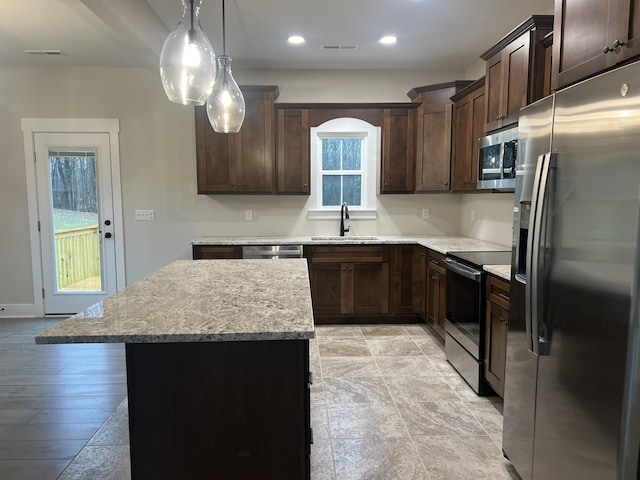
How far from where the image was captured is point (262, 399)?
1476mm

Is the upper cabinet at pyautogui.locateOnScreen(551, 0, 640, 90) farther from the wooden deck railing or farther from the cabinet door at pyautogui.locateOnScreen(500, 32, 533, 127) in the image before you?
the wooden deck railing

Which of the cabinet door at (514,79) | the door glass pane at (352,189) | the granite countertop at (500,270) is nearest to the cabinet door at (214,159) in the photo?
the door glass pane at (352,189)

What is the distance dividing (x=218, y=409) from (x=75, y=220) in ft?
13.6

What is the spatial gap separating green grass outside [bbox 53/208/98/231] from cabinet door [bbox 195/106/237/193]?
4.61 feet

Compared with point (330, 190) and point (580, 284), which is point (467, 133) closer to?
point (330, 190)

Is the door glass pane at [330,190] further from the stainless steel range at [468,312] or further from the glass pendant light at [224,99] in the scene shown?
the glass pendant light at [224,99]

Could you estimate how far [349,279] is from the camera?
4.29 meters

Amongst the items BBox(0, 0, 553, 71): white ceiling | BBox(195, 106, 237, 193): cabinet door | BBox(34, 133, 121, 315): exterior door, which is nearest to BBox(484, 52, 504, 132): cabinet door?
BBox(0, 0, 553, 71): white ceiling

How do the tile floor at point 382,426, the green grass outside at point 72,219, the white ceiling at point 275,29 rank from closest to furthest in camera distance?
1. the tile floor at point 382,426
2. the white ceiling at point 275,29
3. the green grass outside at point 72,219

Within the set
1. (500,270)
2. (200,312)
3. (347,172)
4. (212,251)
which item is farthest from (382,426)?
(347,172)

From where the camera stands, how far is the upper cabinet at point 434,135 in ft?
13.6

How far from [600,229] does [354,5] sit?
2613 millimetres

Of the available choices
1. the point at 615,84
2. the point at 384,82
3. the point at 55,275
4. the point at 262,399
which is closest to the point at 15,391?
the point at 55,275

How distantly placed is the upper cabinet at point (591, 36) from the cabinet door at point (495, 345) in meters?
1.37
